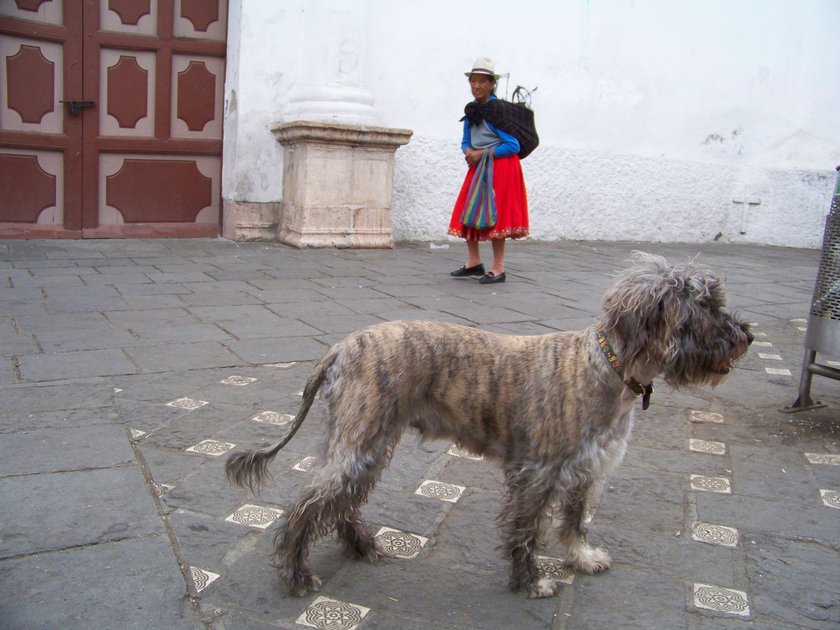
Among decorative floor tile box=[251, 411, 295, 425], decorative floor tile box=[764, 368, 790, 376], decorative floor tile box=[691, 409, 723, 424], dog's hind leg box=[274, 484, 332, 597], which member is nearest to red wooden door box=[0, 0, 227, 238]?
decorative floor tile box=[251, 411, 295, 425]

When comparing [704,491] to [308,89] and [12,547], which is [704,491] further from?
[308,89]

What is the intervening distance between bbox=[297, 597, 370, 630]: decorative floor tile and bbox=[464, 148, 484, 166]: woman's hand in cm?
590

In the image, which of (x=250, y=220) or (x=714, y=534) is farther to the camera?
(x=250, y=220)

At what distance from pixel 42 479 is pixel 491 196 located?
5450mm

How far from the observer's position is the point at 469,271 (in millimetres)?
8062

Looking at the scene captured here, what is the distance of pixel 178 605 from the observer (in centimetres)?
236

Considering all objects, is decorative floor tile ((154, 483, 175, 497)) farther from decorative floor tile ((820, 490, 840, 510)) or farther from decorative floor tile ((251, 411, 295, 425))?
decorative floor tile ((820, 490, 840, 510))

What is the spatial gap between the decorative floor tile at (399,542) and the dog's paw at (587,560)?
512mm

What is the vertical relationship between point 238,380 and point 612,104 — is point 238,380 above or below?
below

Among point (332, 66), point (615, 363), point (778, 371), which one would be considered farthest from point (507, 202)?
point (615, 363)

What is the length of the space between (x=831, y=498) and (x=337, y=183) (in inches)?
270

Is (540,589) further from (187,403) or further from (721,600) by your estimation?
(187,403)

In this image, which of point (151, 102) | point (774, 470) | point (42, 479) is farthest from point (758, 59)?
point (42, 479)

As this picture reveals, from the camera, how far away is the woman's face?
7477 millimetres
